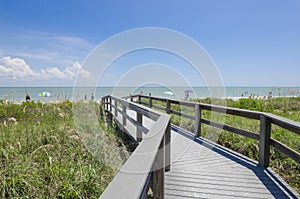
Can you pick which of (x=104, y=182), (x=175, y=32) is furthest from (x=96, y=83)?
(x=104, y=182)

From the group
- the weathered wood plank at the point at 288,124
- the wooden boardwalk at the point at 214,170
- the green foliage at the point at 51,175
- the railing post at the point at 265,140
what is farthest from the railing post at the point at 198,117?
the green foliage at the point at 51,175

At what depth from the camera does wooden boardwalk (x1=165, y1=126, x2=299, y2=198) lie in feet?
8.70

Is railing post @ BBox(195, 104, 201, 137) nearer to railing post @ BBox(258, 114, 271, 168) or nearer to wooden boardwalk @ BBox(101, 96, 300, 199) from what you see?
wooden boardwalk @ BBox(101, 96, 300, 199)

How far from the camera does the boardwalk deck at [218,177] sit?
8.70 feet

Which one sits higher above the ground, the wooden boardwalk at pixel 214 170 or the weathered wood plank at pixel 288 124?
the weathered wood plank at pixel 288 124

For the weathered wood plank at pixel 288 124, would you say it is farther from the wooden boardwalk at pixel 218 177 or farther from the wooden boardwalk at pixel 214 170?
the wooden boardwalk at pixel 218 177

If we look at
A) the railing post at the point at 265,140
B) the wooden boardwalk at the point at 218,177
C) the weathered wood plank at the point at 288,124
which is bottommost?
the wooden boardwalk at the point at 218,177

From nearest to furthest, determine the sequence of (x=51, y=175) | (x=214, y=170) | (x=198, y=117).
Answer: (x=51, y=175)
(x=214, y=170)
(x=198, y=117)

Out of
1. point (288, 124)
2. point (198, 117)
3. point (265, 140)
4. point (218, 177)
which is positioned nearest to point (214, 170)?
point (218, 177)

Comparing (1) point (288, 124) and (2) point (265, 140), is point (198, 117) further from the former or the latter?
(1) point (288, 124)

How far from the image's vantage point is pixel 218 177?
10.2 feet

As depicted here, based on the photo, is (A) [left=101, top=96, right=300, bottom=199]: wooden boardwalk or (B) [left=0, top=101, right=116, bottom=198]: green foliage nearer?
(A) [left=101, top=96, right=300, bottom=199]: wooden boardwalk

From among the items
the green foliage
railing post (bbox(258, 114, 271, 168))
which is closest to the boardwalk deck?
railing post (bbox(258, 114, 271, 168))

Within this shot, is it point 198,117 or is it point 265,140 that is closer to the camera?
point 265,140
